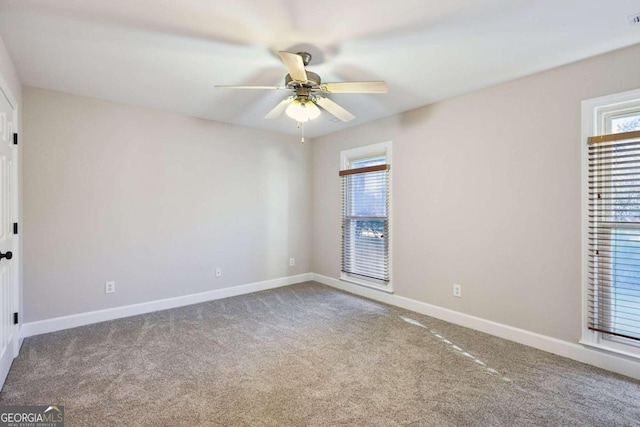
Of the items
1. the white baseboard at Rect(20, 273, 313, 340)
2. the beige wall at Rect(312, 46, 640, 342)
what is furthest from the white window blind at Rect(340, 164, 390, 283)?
the white baseboard at Rect(20, 273, 313, 340)

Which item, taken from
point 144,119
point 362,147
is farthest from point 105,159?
point 362,147

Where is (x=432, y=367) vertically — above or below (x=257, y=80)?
below

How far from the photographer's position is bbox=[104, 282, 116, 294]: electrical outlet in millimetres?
3430

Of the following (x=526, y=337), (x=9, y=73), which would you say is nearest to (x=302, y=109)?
(x=9, y=73)

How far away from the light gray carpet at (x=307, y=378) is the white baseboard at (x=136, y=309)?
0.13 metres

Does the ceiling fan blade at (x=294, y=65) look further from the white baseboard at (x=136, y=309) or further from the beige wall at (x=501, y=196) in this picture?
the white baseboard at (x=136, y=309)

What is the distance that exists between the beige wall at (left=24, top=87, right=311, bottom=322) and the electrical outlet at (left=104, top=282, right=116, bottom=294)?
54mm

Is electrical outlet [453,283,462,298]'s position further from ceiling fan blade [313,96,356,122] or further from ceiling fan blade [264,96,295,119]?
ceiling fan blade [264,96,295,119]

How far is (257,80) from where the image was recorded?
289 cm

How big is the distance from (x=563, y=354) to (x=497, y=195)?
1443 millimetres

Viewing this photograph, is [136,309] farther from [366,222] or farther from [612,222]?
[612,222]

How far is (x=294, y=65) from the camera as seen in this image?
81.3 inches

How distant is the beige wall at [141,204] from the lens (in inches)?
122

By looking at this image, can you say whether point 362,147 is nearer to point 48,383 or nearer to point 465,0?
point 465,0
